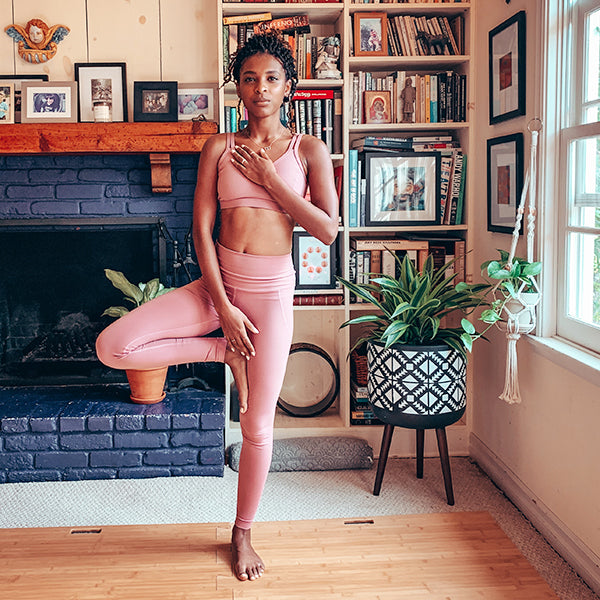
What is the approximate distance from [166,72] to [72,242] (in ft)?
3.15

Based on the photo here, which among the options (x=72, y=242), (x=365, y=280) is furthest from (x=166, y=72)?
(x=365, y=280)

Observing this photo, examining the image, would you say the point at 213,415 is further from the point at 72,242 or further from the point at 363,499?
the point at 72,242

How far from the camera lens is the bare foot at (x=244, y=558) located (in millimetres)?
2373

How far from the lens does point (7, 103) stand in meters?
3.49

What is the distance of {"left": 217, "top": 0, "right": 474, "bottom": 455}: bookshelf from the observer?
3.35m

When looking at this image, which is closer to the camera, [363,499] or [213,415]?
[363,499]

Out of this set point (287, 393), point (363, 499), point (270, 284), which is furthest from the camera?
point (287, 393)

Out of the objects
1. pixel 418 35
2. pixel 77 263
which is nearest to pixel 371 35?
pixel 418 35

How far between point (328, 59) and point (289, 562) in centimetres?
218

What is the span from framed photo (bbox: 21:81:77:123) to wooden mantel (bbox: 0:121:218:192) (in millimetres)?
162

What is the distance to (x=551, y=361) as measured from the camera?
2625 millimetres

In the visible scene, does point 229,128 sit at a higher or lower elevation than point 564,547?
higher

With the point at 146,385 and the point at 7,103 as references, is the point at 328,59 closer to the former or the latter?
the point at 7,103

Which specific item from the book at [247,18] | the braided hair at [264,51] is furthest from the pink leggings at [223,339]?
the book at [247,18]
